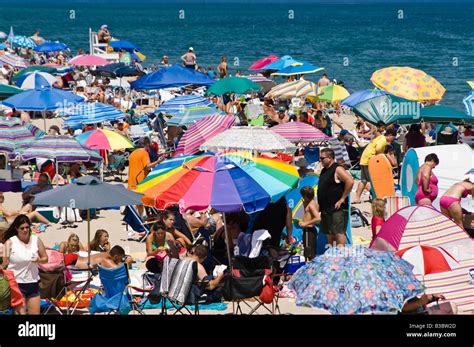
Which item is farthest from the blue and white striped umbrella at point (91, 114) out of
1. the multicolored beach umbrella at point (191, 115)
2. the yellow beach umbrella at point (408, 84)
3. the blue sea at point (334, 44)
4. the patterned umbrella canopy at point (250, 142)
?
the blue sea at point (334, 44)

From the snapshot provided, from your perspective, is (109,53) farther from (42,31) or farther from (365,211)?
(42,31)

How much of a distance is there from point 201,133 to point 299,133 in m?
1.54

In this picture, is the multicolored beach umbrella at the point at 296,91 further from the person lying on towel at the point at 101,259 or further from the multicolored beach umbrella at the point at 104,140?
the person lying on towel at the point at 101,259

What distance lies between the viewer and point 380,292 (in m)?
6.63

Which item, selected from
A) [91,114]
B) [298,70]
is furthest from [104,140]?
[298,70]

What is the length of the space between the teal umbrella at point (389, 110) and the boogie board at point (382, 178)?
2754 mm

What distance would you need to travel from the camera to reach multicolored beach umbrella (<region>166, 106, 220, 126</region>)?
51.5ft

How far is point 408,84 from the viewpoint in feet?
50.2

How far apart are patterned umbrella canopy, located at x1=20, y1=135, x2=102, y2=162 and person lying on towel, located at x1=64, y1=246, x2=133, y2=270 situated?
11.2 ft

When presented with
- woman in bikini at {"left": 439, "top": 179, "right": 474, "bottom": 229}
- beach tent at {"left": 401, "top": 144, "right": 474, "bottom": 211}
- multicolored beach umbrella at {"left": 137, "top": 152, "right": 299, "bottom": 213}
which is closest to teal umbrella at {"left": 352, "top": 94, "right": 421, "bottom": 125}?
beach tent at {"left": 401, "top": 144, "right": 474, "bottom": 211}

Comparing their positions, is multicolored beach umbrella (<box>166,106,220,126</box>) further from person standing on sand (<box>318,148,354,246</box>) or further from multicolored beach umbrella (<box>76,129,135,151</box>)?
person standing on sand (<box>318,148,354,246</box>)

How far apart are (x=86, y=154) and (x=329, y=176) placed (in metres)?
3.98

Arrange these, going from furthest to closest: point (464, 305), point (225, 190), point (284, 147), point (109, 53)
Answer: point (109, 53), point (284, 147), point (225, 190), point (464, 305)
